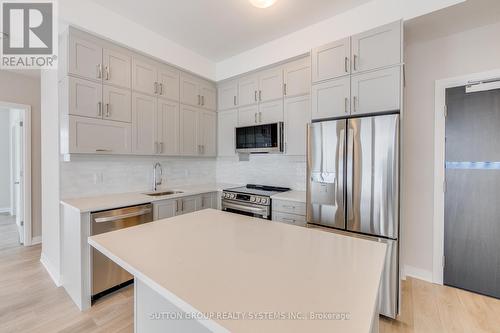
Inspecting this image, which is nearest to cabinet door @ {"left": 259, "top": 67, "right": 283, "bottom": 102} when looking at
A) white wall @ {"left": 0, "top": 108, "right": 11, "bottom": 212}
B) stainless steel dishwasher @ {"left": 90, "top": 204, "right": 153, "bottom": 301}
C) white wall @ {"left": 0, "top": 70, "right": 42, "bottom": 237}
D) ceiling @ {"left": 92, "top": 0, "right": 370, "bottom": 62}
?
ceiling @ {"left": 92, "top": 0, "right": 370, "bottom": 62}

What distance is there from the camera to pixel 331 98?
2.39m

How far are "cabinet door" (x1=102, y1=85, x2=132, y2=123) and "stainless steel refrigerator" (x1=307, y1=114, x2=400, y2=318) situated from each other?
7.11 feet

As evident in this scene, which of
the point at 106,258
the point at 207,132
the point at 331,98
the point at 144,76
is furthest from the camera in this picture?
the point at 207,132

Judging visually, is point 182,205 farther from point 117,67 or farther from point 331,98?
point 331,98

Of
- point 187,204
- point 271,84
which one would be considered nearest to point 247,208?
point 187,204

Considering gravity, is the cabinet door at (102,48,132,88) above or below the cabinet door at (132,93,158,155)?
above

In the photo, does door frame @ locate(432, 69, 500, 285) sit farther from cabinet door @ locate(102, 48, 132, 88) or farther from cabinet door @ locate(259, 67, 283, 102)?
cabinet door @ locate(102, 48, 132, 88)

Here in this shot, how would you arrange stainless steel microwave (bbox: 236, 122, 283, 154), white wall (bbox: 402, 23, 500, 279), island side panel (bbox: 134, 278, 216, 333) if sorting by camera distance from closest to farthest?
island side panel (bbox: 134, 278, 216, 333)
white wall (bbox: 402, 23, 500, 279)
stainless steel microwave (bbox: 236, 122, 283, 154)

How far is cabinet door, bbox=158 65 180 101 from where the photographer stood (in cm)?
312

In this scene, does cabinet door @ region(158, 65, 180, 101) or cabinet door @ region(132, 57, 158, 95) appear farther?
cabinet door @ region(158, 65, 180, 101)

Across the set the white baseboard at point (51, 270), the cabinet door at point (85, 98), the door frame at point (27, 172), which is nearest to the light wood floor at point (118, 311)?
the white baseboard at point (51, 270)

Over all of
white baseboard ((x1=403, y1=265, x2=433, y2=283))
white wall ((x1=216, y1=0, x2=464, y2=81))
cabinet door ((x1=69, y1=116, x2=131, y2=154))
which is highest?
white wall ((x1=216, y1=0, x2=464, y2=81))

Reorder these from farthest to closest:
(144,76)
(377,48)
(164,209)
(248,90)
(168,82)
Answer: (248,90) < (168,82) < (144,76) < (164,209) < (377,48)

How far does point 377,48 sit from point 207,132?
258 centimetres
